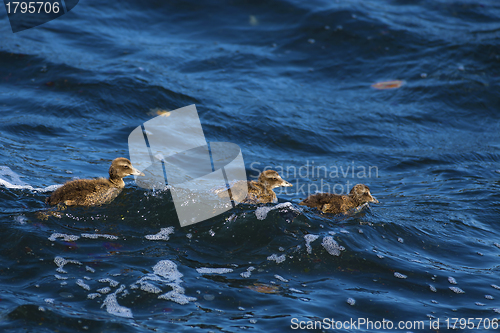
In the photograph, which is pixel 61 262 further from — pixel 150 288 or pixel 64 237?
pixel 150 288

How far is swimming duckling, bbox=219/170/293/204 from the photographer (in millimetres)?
7496

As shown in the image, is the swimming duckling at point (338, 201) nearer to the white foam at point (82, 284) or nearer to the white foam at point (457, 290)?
the white foam at point (457, 290)

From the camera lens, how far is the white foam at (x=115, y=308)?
16.5 ft

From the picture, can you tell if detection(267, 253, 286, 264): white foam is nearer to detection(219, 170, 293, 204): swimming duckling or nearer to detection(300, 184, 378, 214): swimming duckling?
detection(219, 170, 293, 204): swimming duckling

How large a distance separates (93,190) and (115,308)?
2194 millimetres

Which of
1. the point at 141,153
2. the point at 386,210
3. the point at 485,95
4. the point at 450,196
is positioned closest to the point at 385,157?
the point at 450,196

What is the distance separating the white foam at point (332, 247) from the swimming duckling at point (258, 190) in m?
1.43

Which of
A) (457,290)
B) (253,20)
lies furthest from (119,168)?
(253,20)

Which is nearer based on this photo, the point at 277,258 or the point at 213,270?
the point at 213,270

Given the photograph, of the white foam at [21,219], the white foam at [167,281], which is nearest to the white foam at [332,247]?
the white foam at [167,281]

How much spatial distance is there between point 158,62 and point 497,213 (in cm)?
950

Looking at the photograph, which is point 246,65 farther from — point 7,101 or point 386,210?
point 386,210

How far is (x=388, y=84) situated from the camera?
1384 cm

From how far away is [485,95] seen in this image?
13.2 metres
